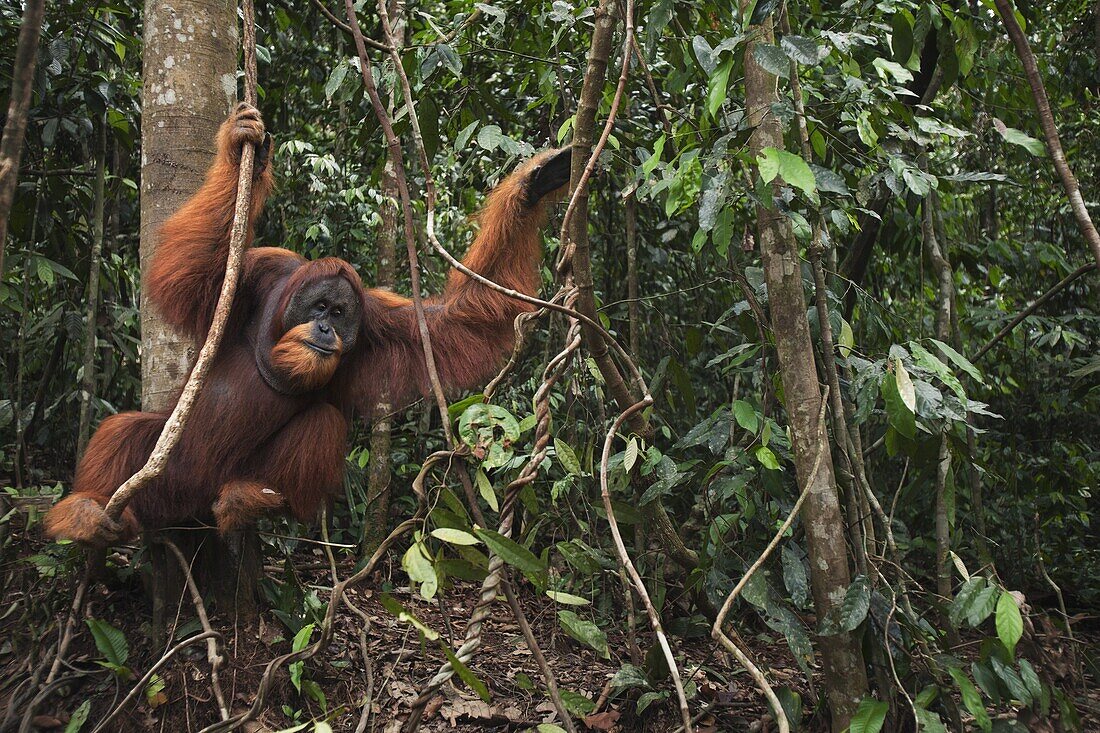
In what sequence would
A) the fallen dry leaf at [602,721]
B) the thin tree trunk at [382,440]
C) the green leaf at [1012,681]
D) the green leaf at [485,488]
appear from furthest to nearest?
the thin tree trunk at [382,440] → the fallen dry leaf at [602,721] → the green leaf at [1012,681] → the green leaf at [485,488]

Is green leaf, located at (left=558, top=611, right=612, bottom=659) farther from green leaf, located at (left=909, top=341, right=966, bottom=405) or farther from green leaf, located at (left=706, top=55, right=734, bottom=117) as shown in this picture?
green leaf, located at (left=706, top=55, right=734, bottom=117)

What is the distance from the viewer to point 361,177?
558cm

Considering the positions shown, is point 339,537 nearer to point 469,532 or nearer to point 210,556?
point 210,556

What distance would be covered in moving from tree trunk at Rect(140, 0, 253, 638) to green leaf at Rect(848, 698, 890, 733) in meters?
2.03

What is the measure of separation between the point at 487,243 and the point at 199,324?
1087 mm

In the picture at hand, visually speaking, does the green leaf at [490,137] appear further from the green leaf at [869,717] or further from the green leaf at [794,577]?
the green leaf at [869,717]

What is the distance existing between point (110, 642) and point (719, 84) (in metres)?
2.56

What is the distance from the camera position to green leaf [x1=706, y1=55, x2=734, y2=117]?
6.75ft

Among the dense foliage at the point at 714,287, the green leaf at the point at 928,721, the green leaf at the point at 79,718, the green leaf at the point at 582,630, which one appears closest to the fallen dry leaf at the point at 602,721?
the dense foliage at the point at 714,287

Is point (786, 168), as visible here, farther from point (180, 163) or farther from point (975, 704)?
point (180, 163)

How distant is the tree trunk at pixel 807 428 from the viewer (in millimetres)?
2367

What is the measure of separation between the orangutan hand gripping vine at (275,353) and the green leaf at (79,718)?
530 millimetres

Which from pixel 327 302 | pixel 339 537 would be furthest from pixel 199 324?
pixel 339 537

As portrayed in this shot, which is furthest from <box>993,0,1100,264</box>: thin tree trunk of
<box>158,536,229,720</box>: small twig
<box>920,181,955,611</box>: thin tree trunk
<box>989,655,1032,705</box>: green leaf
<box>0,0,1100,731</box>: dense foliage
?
<box>158,536,229,720</box>: small twig
